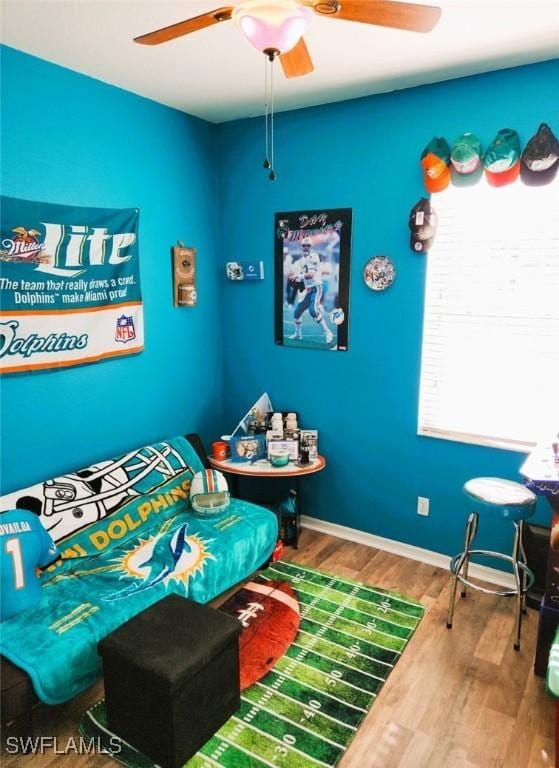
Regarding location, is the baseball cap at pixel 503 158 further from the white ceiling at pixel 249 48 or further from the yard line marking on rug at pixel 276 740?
the yard line marking on rug at pixel 276 740

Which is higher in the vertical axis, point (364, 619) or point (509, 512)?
point (509, 512)

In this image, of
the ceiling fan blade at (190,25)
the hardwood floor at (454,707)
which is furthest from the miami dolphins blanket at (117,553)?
the ceiling fan blade at (190,25)

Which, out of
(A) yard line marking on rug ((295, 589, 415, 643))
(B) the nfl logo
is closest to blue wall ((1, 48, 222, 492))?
(B) the nfl logo

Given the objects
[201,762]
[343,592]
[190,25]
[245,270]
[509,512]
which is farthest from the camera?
[245,270]

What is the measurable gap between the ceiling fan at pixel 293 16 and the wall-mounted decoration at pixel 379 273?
1533 millimetres

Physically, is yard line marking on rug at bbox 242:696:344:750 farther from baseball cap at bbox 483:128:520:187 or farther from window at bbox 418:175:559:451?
baseball cap at bbox 483:128:520:187

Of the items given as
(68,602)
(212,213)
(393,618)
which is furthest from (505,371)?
(68,602)

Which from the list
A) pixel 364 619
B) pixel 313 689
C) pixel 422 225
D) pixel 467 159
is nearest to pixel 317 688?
pixel 313 689

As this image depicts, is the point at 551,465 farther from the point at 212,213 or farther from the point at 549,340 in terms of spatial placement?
the point at 212,213

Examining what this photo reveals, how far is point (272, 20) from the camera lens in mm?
1379

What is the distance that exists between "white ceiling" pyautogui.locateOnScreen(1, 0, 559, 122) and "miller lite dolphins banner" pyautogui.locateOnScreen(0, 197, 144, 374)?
68 centimetres

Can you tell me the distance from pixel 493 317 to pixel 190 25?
79.4 inches

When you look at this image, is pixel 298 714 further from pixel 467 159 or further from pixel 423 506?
pixel 467 159

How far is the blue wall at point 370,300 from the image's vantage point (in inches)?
109
